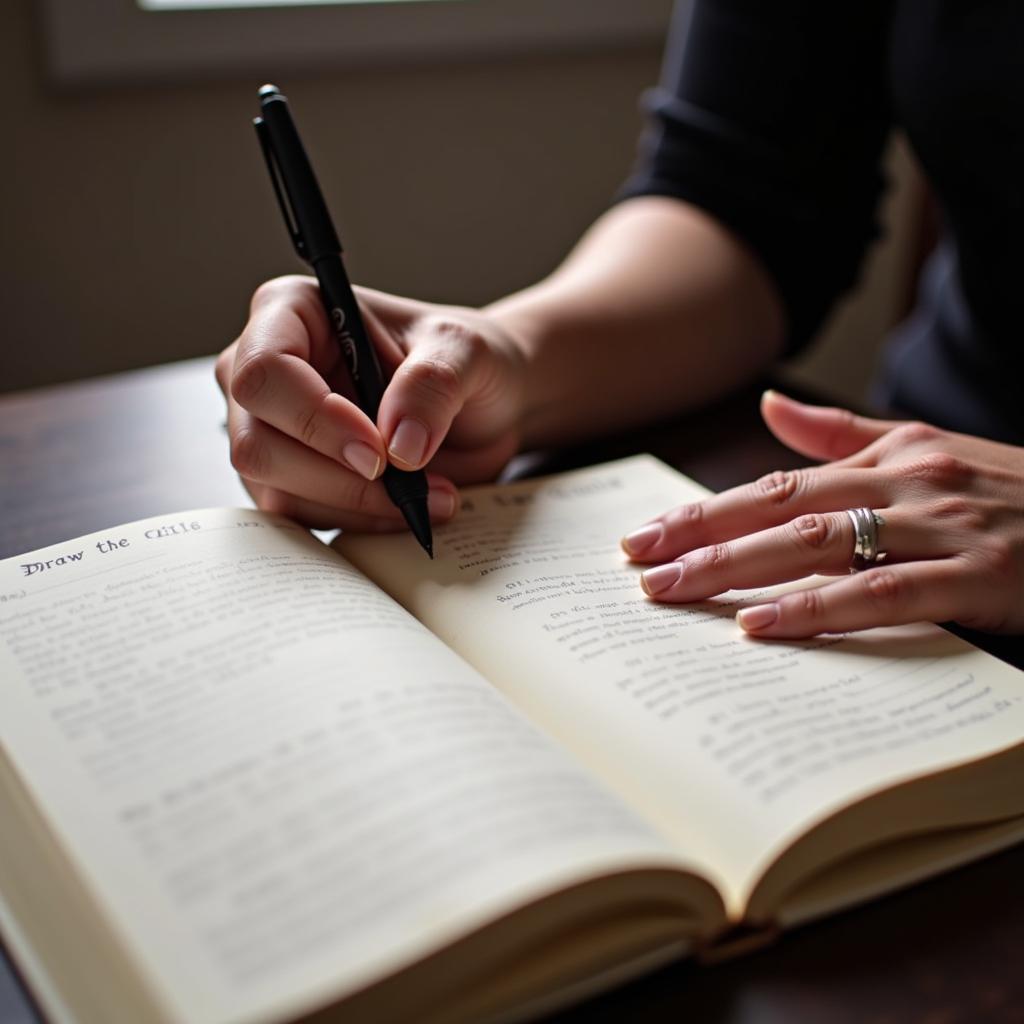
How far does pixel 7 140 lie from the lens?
1.34 meters

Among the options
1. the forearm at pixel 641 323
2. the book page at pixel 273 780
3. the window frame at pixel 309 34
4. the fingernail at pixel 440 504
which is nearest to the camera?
the book page at pixel 273 780

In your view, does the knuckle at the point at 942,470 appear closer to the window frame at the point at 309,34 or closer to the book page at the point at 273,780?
the book page at the point at 273,780

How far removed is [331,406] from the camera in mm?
560

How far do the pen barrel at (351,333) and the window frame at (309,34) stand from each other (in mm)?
893

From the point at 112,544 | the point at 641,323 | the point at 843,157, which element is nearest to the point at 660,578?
the point at 112,544

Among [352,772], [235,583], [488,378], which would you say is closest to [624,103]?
[488,378]

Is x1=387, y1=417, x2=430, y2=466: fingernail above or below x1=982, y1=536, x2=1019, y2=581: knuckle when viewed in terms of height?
above

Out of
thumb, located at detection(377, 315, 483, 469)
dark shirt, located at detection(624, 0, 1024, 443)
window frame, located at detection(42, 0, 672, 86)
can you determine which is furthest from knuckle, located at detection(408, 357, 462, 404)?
window frame, located at detection(42, 0, 672, 86)

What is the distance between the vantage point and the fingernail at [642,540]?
0.56m

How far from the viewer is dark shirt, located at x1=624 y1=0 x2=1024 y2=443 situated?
0.85 m

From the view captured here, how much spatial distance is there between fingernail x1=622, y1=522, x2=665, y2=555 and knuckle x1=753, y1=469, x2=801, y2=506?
6cm

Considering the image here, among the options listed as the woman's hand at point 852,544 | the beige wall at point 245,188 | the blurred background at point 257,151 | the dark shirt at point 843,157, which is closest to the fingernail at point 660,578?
the woman's hand at point 852,544

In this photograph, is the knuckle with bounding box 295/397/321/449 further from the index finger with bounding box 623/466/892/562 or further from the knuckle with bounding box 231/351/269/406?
the index finger with bounding box 623/466/892/562

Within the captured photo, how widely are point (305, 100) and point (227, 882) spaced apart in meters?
1.39
